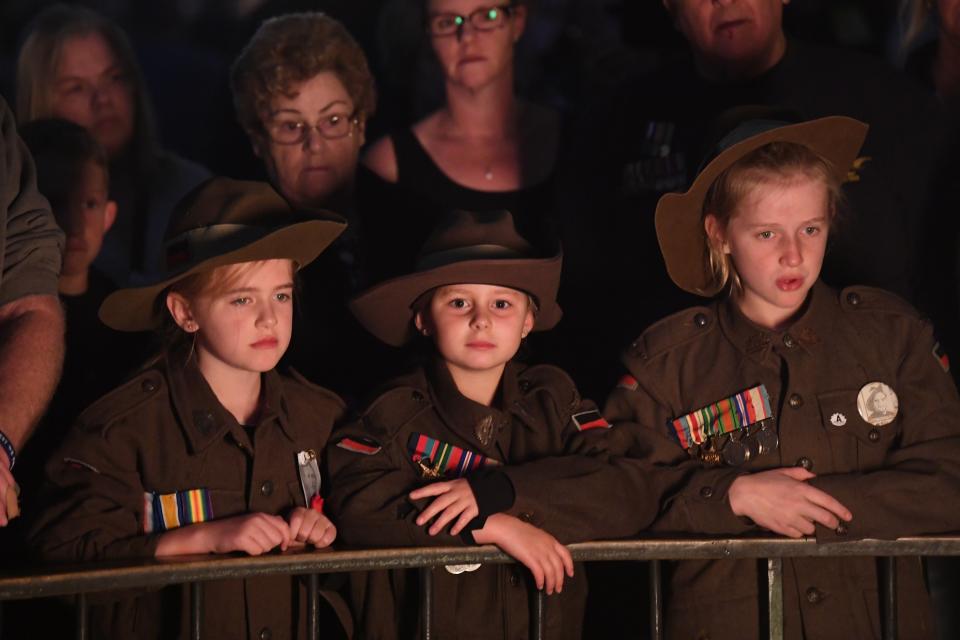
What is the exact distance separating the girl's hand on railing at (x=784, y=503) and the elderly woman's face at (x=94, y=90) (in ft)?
9.82

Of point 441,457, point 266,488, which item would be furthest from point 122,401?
point 441,457

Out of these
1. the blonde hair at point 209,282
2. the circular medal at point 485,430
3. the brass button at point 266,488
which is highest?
the blonde hair at point 209,282

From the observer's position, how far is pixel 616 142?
523 cm

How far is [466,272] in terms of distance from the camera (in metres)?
4.24

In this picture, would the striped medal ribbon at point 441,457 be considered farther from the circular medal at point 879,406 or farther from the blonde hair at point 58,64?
the blonde hair at point 58,64

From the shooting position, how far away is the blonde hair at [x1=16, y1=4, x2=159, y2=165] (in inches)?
229

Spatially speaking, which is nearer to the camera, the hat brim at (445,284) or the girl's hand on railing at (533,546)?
the girl's hand on railing at (533,546)

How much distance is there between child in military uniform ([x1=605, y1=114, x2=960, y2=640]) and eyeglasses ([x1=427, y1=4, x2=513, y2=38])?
127cm

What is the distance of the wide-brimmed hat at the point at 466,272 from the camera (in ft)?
13.9

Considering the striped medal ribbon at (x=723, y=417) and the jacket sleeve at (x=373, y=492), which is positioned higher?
the striped medal ribbon at (x=723, y=417)

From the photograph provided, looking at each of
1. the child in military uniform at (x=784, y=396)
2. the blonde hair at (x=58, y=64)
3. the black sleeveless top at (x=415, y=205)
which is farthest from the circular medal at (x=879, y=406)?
the blonde hair at (x=58, y=64)

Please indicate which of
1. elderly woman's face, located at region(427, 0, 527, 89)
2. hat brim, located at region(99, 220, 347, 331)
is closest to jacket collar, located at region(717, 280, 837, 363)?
hat brim, located at region(99, 220, 347, 331)

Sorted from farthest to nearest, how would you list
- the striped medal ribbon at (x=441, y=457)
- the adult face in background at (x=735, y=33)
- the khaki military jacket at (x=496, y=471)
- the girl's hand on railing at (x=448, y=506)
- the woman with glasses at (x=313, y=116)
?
the woman with glasses at (x=313, y=116)
the adult face in background at (x=735, y=33)
the striped medal ribbon at (x=441, y=457)
the khaki military jacket at (x=496, y=471)
the girl's hand on railing at (x=448, y=506)

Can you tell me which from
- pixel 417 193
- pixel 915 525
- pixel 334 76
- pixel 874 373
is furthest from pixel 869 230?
Result: pixel 334 76
